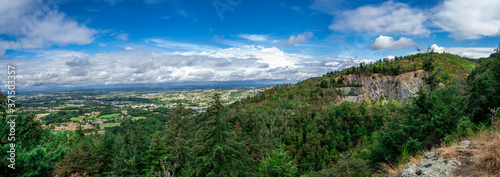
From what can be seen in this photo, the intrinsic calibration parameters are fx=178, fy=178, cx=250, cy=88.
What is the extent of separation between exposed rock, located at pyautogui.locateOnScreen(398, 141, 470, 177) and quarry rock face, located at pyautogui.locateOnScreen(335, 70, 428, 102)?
90.9 meters

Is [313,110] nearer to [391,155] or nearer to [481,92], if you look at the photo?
[391,155]

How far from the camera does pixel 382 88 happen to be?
3752 inches

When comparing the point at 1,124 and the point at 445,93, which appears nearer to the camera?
the point at 1,124

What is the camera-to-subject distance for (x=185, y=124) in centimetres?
3131

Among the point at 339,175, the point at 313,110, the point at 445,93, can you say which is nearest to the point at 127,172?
the point at 339,175

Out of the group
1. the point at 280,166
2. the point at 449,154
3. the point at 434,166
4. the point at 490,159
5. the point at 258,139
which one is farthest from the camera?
the point at 258,139

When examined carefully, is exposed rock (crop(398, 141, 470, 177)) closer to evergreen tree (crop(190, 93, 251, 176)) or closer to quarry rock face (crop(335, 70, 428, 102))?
evergreen tree (crop(190, 93, 251, 176))

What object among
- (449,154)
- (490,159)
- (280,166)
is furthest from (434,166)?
(280,166)

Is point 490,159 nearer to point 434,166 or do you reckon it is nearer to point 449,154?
point 434,166

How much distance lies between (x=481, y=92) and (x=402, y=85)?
102781 millimetres

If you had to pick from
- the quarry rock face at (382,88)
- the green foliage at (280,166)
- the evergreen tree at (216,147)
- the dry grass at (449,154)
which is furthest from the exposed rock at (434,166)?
the quarry rock face at (382,88)

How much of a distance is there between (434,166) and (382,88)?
110m

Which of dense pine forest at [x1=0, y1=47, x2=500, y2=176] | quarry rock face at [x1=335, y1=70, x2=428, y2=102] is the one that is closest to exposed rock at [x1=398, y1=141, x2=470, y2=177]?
dense pine forest at [x1=0, y1=47, x2=500, y2=176]

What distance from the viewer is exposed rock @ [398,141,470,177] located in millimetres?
5793
